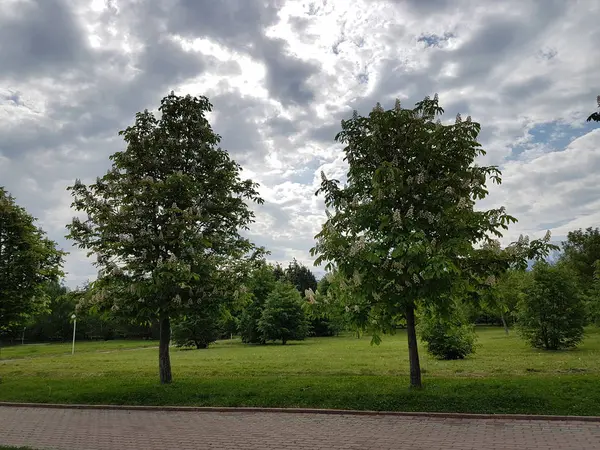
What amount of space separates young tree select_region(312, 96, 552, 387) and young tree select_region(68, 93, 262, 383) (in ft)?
13.3

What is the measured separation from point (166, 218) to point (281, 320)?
36016 millimetres

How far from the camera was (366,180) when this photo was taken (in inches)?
445

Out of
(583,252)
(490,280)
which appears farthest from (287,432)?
(583,252)

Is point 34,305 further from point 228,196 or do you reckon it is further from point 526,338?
point 526,338

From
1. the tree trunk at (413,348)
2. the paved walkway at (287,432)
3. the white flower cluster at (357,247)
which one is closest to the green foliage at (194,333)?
the paved walkway at (287,432)

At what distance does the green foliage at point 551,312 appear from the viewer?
2609 centimetres

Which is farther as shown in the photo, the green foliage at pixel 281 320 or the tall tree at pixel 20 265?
the green foliage at pixel 281 320

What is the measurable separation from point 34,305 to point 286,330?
32.6 metres

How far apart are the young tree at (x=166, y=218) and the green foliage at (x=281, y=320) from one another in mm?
33494

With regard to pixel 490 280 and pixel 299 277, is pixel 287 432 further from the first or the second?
pixel 299 277

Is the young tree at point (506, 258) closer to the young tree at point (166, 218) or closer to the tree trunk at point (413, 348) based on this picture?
the tree trunk at point (413, 348)

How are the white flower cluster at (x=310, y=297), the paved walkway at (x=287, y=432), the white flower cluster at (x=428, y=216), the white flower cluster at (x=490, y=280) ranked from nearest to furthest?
the paved walkway at (x=287, y=432)
the white flower cluster at (x=428, y=216)
the white flower cluster at (x=490, y=280)
the white flower cluster at (x=310, y=297)

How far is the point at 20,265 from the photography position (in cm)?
1691

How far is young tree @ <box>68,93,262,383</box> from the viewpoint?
12.8 m
